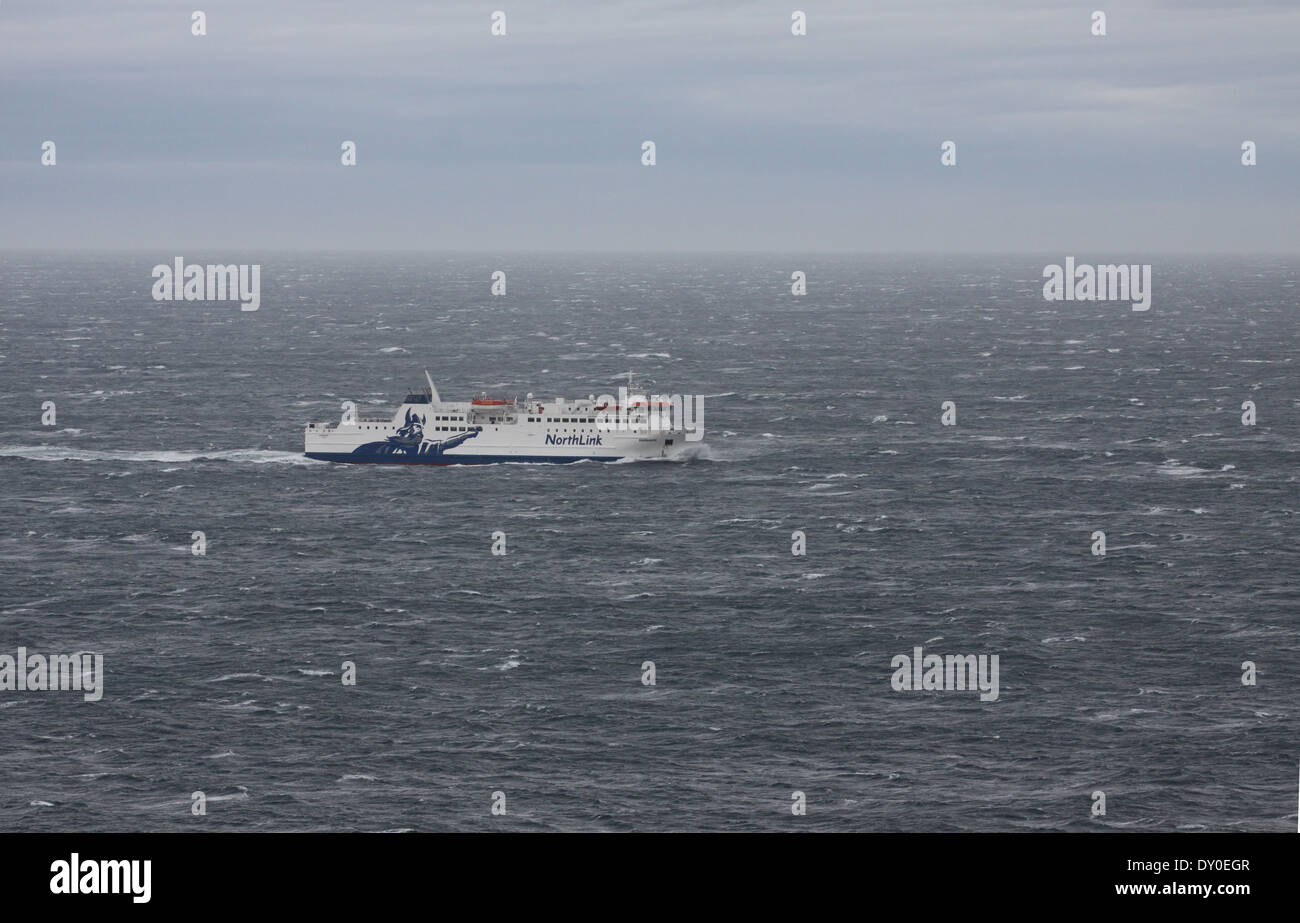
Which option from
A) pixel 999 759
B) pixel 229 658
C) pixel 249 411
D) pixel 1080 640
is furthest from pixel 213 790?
pixel 249 411

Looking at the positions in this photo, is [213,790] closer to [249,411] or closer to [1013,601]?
[1013,601]

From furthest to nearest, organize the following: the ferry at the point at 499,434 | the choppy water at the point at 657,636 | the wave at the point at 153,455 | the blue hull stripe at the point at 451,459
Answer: the blue hull stripe at the point at 451,459 → the ferry at the point at 499,434 → the wave at the point at 153,455 → the choppy water at the point at 657,636

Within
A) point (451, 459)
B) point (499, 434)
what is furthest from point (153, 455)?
point (499, 434)

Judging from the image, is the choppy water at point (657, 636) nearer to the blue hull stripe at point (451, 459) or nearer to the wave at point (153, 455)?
the wave at point (153, 455)

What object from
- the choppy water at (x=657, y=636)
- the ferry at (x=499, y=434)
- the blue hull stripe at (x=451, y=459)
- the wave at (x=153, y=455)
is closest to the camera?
the choppy water at (x=657, y=636)

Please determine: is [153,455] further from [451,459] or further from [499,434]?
[499,434]

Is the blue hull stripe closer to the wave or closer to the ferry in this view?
the ferry

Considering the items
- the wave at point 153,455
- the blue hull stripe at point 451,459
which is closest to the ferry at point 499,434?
the blue hull stripe at point 451,459
